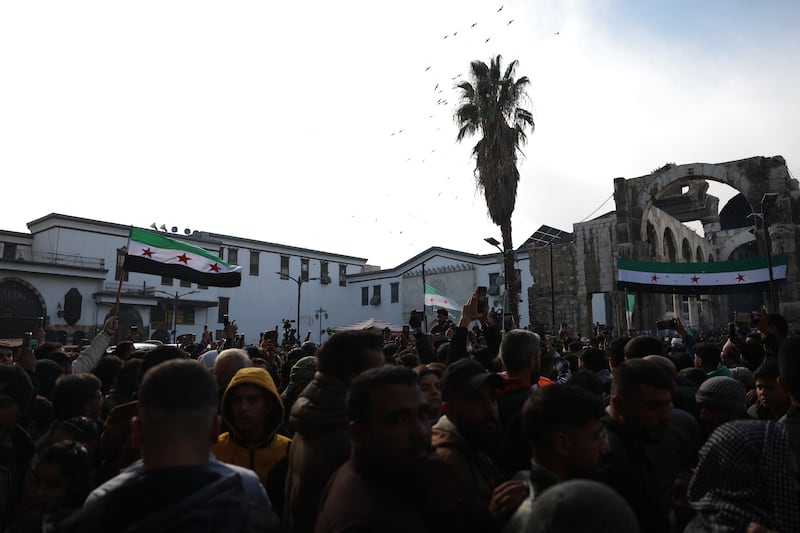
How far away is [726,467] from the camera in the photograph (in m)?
2.17

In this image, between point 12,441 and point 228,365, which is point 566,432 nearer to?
point 228,365

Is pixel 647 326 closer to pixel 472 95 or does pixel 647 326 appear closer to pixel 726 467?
pixel 472 95

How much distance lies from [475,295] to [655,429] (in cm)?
340

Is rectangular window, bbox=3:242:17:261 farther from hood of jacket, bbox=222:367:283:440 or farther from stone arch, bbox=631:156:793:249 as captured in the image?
hood of jacket, bbox=222:367:283:440

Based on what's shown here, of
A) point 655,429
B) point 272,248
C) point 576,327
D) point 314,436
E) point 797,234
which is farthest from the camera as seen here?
point 272,248

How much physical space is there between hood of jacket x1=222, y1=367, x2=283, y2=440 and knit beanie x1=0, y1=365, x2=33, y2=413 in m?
1.44

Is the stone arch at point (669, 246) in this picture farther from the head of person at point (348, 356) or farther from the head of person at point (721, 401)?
the head of person at point (348, 356)

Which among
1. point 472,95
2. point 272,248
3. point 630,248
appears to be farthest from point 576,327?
point 272,248

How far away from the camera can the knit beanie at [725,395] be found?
3.40 m

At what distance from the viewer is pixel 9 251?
132 ft

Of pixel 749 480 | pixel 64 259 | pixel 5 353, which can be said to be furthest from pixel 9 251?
pixel 749 480

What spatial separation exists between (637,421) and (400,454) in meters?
1.57

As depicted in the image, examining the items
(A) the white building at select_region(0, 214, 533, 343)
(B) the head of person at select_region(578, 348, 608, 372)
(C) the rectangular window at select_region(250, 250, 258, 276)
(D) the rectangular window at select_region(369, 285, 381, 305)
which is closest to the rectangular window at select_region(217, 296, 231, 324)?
(A) the white building at select_region(0, 214, 533, 343)

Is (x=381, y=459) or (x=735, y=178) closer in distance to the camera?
(x=381, y=459)
